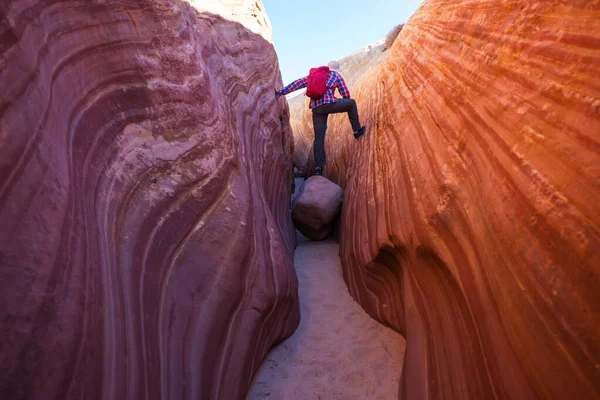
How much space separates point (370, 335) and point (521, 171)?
1830 millimetres

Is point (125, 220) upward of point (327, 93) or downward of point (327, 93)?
downward

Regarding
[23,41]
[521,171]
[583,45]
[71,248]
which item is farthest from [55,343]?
[583,45]

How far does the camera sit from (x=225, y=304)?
6.73 feet

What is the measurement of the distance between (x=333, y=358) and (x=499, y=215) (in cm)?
167

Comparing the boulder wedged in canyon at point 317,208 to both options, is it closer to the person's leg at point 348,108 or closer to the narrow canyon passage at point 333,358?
the person's leg at point 348,108

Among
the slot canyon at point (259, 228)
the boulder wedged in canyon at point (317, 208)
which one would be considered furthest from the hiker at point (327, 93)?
the slot canyon at point (259, 228)

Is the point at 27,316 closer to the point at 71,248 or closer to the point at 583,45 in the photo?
the point at 71,248

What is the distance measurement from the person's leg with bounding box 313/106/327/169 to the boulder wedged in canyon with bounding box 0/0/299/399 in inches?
102

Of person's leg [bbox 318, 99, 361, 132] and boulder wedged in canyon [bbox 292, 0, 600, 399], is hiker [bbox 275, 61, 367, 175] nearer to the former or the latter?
person's leg [bbox 318, 99, 361, 132]

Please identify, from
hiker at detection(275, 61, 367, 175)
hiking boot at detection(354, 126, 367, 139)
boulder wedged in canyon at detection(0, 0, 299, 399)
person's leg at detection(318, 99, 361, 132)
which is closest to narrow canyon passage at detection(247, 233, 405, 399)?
boulder wedged in canyon at detection(0, 0, 299, 399)

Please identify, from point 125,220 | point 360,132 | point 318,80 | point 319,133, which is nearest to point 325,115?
point 319,133

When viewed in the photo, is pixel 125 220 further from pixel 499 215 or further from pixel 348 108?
pixel 348 108

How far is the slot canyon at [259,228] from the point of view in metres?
1.18

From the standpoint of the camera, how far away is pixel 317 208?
14.3 ft
